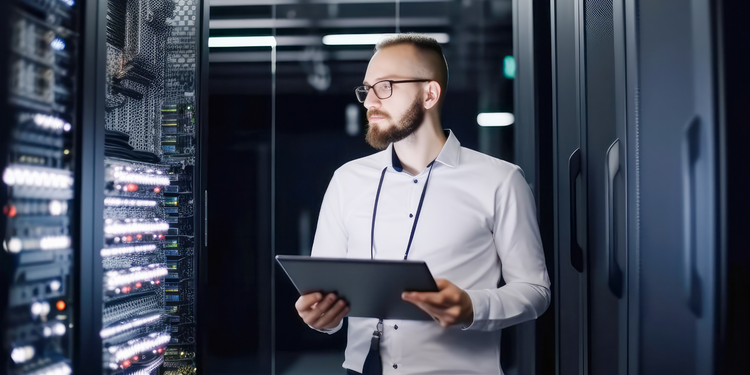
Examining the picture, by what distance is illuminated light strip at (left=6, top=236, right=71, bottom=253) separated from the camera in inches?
39.7

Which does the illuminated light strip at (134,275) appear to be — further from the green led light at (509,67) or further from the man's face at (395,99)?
the green led light at (509,67)

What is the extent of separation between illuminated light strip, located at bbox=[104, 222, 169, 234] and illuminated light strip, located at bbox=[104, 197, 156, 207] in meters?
0.08

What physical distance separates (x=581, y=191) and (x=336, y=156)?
1.57 m

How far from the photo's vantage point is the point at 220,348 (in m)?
3.15

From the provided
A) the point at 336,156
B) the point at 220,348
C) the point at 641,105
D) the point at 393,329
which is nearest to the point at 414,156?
the point at 393,329

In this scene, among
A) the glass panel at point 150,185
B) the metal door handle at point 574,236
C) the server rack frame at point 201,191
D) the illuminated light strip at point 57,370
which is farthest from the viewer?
the server rack frame at point 201,191

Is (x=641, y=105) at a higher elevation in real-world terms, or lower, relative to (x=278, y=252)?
higher

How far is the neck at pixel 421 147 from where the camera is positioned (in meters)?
1.67

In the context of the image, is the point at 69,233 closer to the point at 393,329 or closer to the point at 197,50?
the point at 393,329

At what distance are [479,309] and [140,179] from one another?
1.35 metres

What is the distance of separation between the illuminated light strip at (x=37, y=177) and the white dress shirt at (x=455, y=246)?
80 cm

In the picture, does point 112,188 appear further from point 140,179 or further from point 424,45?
point 424,45

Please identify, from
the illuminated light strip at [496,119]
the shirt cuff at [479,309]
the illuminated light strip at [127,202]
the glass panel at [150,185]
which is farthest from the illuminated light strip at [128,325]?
the illuminated light strip at [496,119]

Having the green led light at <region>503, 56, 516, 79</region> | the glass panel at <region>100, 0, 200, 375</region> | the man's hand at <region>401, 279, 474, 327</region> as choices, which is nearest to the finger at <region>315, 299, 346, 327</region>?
the man's hand at <region>401, 279, 474, 327</region>
